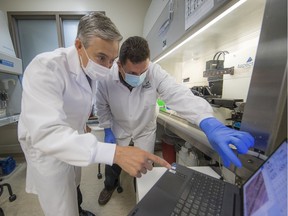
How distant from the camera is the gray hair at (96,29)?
756 mm

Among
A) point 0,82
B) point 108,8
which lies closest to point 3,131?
point 0,82

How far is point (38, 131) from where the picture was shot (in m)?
0.57

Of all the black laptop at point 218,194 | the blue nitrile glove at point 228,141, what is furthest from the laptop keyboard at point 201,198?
the blue nitrile glove at point 228,141

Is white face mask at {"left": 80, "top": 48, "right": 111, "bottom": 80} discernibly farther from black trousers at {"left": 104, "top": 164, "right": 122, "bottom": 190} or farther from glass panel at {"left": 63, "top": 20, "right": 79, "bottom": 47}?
glass panel at {"left": 63, "top": 20, "right": 79, "bottom": 47}

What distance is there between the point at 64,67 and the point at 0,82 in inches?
86.4

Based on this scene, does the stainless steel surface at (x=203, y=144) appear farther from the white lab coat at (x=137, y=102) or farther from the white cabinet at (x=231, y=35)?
the white cabinet at (x=231, y=35)

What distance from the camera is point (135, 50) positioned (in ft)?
3.27

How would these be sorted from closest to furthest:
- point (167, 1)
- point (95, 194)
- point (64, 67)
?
point (64, 67), point (167, 1), point (95, 194)

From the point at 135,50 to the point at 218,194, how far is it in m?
0.83

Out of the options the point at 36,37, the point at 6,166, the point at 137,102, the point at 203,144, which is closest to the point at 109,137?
the point at 137,102

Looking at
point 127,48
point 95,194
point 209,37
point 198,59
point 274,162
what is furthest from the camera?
point 198,59

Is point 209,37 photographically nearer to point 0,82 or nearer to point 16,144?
point 0,82

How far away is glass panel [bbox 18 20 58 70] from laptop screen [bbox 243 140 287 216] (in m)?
3.28

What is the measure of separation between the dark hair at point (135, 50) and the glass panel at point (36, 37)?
2406mm
